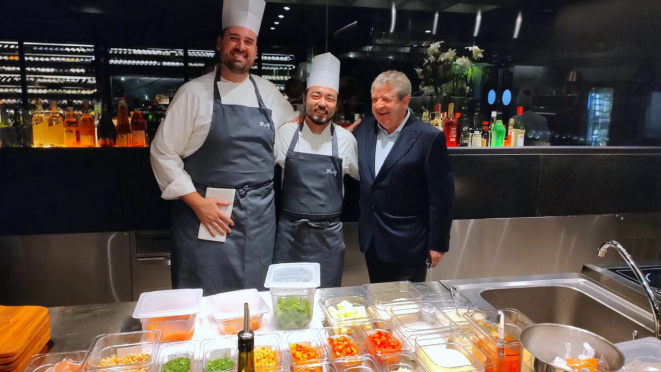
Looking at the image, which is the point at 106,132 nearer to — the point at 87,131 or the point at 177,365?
the point at 87,131

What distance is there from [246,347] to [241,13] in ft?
5.64

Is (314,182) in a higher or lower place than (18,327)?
higher

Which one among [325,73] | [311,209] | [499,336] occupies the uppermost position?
[325,73]

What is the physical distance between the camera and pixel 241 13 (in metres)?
2.20

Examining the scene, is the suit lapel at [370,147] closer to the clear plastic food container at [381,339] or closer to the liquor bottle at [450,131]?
the liquor bottle at [450,131]

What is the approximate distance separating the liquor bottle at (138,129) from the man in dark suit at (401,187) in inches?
56.0

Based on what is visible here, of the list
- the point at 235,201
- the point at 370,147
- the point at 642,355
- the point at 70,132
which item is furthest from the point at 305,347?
the point at 70,132

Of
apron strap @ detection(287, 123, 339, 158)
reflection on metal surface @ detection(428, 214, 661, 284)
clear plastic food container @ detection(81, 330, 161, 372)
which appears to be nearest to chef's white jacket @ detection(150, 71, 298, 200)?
apron strap @ detection(287, 123, 339, 158)

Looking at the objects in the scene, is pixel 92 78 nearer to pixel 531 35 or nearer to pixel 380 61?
pixel 380 61

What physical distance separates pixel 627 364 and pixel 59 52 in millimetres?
3535

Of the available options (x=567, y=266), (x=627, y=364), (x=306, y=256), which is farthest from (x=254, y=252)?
(x=567, y=266)

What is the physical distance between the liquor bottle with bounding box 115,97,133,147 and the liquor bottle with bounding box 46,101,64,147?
1.04ft

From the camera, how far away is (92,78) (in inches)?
125

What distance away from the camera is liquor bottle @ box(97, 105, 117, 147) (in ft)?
9.73
